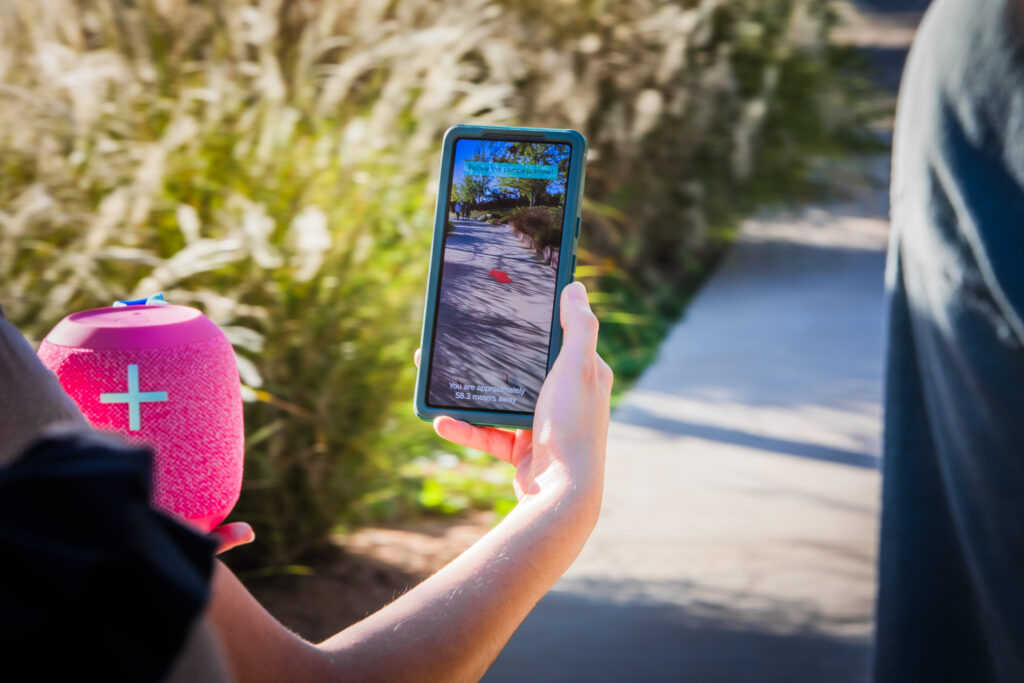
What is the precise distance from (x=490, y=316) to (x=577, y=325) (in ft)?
0.62

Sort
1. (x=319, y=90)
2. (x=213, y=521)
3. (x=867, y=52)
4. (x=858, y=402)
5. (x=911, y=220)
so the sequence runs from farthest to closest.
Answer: (x=867, y=52) → (x=858, y=402) → (x=319, y=90) → (x=911, y=220) → (x=213, y=521)

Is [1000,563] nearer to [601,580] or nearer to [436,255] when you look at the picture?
[436,255]

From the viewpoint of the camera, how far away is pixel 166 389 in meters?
1.12

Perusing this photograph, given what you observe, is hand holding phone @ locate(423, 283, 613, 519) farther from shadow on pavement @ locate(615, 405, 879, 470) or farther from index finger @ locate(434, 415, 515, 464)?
shadow on pavement @ locate(615, 405, 879, 470)

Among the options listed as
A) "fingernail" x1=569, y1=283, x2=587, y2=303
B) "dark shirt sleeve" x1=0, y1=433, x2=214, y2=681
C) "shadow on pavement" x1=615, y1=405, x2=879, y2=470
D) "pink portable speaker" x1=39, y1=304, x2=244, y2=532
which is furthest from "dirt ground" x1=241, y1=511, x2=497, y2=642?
"dark shirt sleeve" x1=0, y1=433, x2=214, y2=681

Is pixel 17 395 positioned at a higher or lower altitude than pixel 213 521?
higher

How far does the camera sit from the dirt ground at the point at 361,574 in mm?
2811

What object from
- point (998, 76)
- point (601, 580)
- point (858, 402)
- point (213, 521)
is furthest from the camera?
point (858, 402)

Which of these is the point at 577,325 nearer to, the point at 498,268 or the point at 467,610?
the point at 498,268

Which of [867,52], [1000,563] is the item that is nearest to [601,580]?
[1000,563]

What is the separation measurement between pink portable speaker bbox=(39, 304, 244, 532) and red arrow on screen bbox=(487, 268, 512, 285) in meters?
0.36

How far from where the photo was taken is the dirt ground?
9.22 feet

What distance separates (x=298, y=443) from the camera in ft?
9.06

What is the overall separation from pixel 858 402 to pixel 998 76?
3314 millimetres
